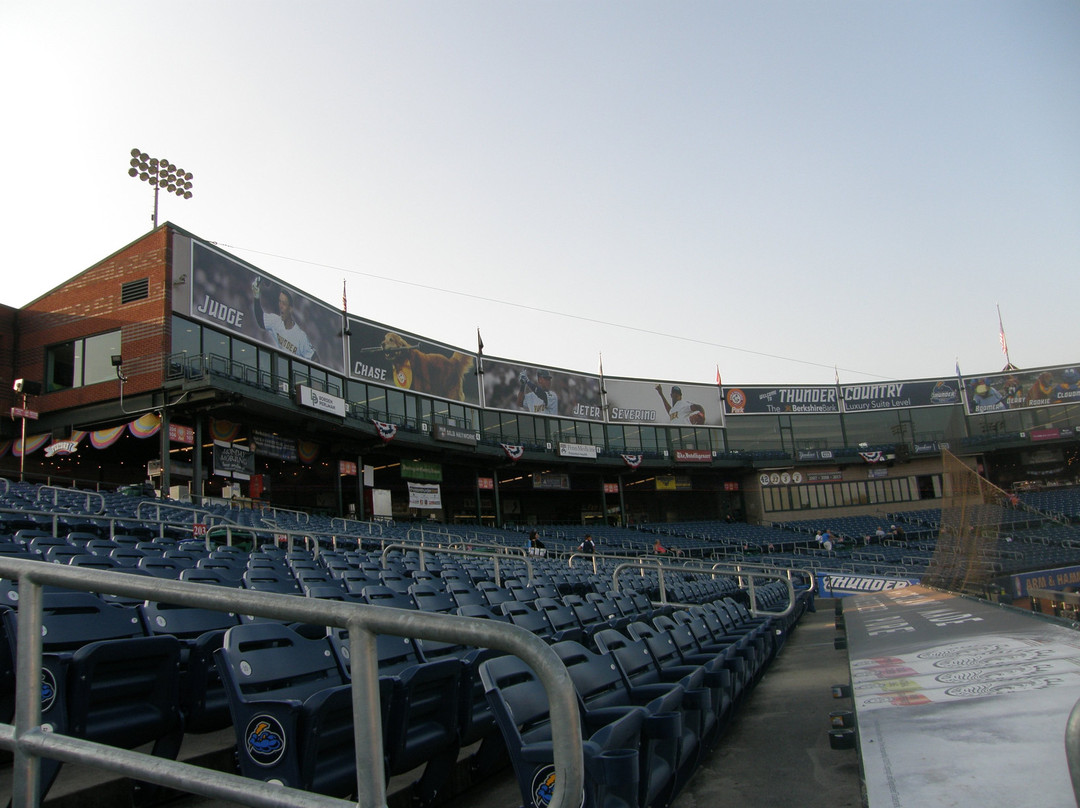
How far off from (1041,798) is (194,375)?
25567 mm

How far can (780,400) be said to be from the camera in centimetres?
5062

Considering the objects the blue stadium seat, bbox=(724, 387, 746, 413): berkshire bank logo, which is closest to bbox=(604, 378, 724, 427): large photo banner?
bbox=(724, 387, 746, 413): berkshire bank logo

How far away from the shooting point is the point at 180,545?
10281mm

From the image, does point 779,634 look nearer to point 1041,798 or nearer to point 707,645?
point 707,645

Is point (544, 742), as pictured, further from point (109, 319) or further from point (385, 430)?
point (385, 430)

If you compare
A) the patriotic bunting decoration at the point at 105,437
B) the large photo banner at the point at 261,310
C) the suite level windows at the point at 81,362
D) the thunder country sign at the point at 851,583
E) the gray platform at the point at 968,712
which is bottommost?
the thunder country sign at the point at 851,583

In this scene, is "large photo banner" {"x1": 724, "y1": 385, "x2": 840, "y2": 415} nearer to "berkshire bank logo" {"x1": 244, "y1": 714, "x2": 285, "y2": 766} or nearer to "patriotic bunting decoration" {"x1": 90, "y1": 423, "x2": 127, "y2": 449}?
"patriotic bunting decoration" {"x1": 90, "y1": 423, "x2": 127, "y2": 449}

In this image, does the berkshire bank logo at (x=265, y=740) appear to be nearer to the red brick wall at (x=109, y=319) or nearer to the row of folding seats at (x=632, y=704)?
the row of folding seats at (x=632, y=704)

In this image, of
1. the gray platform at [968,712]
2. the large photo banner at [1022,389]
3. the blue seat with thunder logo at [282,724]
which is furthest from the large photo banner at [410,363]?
the large photo banner at [1022,389]

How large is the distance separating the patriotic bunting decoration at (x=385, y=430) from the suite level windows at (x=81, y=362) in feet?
31.7

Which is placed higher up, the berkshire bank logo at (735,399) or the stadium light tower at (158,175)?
the stadium light tower at (158,175)

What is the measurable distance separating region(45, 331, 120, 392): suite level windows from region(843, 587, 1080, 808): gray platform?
26165 mm

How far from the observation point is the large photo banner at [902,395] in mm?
51062

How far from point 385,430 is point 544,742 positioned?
93.9ft
